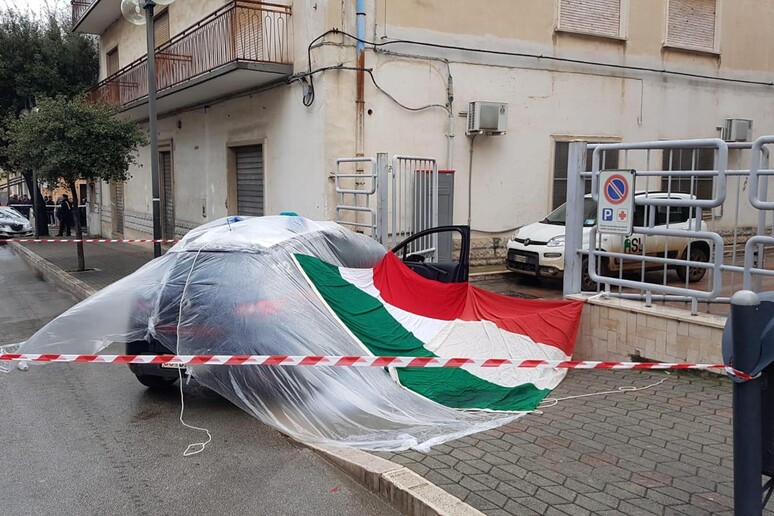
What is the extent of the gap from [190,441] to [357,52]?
8.07m

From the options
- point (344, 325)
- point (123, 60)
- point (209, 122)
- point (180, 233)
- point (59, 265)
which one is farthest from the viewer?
point (123, 60)

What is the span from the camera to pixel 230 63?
11.4 meters

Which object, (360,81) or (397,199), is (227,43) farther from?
(397,199)

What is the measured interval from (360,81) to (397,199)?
2.17 meters

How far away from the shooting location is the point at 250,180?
14188 mm

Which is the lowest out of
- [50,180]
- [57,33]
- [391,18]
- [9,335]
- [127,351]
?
[9,335]

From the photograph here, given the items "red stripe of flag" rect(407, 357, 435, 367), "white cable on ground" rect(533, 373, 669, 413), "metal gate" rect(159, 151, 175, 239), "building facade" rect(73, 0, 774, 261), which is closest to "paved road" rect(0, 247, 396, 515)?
"red stripe of flag" rect(407, 357, 435, 367)

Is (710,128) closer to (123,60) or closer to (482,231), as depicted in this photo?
(482,231)

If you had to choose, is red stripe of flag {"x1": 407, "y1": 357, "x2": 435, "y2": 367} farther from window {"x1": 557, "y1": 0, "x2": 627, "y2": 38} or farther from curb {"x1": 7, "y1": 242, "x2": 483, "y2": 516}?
window {"x1": 557, "y1": 0, "x2": 627, "y2": 38}

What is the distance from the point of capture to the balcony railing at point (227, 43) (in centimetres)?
1187

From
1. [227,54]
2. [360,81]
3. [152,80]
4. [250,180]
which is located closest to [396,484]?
[360,81]

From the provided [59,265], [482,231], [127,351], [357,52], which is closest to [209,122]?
[59,265]

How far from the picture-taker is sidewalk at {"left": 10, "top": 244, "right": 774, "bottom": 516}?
3.37 m

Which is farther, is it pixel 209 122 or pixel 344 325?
pixel 209 122
